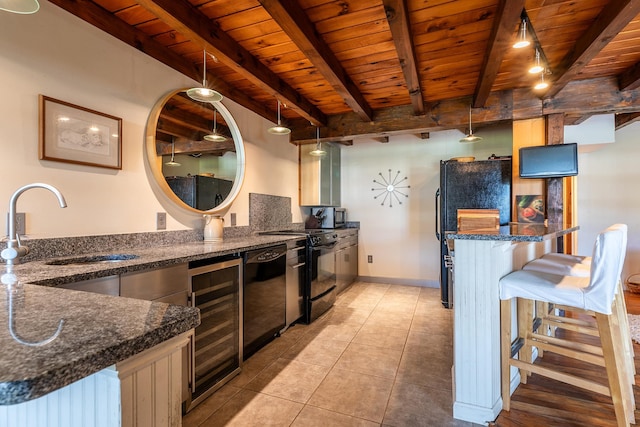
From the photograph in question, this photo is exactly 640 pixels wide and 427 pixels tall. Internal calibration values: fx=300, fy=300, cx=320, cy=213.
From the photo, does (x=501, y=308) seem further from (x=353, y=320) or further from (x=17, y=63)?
(x=17, y=63)

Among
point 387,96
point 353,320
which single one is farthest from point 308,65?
point 353,320

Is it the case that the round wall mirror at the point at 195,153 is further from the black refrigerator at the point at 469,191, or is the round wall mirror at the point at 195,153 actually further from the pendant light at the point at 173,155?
the black refrigerator at the point at 469,191

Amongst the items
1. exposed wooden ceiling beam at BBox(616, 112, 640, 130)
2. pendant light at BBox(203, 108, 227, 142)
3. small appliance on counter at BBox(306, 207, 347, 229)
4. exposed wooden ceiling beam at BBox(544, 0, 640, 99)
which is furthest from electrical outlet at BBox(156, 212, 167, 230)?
exposed wooden ceiling beam at BBox(616, 112, 640, 130)

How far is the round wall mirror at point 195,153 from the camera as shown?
2.17 meters

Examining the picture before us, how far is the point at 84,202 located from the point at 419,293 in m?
3.79

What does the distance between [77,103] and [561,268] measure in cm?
303

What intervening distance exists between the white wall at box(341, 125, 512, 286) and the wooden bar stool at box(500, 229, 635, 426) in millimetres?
2747

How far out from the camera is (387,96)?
3207mm

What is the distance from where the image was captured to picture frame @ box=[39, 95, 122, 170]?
158 centimetres

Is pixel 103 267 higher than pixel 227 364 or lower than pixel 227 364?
higher

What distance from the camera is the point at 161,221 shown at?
2.16 m

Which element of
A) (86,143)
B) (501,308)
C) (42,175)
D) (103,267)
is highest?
(86,143)

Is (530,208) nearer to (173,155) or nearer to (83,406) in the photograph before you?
(173,155)

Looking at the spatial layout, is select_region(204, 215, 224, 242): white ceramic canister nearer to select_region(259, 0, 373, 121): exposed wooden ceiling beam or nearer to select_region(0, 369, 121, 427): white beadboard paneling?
select_region(259, 0, 373, 121): exposed wooden ceiling beam
